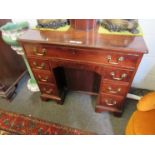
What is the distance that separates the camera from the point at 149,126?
896 mm

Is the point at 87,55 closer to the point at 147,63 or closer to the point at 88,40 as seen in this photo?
the point at 88,40

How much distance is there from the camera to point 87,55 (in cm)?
100

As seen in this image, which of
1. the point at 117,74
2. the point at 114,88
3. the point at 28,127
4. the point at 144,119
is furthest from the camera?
the point at 28,127

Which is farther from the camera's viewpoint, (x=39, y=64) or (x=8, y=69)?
(x=8, y=69)

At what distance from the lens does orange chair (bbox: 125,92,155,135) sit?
88 cm

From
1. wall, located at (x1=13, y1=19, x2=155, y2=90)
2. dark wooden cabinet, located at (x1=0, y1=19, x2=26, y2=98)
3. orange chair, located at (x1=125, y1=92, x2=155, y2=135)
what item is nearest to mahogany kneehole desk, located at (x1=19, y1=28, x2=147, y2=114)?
orange chair, located at (x1=125, y1=92, x2=155, y2=135)

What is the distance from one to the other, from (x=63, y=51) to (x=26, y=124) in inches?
37.6

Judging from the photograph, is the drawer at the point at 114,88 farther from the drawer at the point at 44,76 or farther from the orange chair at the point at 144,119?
the drawer at the point at 44,76

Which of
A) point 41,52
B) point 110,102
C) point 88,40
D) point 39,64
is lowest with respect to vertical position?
point 110,102

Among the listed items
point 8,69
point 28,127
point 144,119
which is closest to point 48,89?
point 28,127

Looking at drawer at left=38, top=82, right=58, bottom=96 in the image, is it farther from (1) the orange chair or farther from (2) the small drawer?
(1) the orange chair

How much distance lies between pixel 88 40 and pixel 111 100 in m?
0.65
